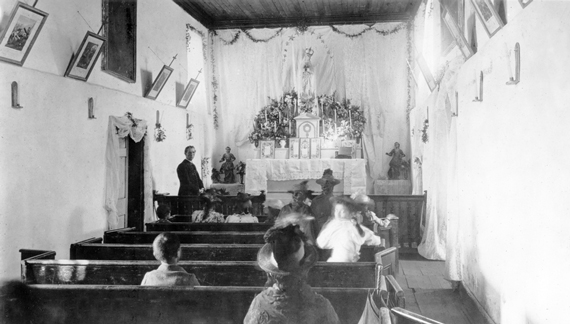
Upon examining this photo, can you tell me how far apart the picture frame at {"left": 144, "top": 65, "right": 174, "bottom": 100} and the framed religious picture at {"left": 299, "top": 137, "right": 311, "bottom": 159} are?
4.28 meters

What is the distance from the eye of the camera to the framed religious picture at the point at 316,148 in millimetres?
13141

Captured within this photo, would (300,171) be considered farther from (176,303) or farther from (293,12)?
(176,303)

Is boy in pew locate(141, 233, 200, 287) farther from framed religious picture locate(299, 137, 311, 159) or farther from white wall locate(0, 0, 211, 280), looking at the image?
framed religious picture locate(299, 137, 311, 159)

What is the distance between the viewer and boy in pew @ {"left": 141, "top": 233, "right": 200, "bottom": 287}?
331 centimetres

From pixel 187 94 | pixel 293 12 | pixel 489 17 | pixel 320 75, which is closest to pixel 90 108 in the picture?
pixel 187 94

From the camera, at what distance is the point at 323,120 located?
13.5m

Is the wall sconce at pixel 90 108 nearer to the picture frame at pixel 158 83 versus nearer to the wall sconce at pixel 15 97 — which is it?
the wall sconce at pixel 15 97

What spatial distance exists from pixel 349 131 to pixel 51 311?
1062 cm

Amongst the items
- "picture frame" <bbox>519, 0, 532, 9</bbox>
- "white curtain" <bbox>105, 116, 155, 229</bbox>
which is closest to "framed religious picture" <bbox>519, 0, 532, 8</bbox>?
"picture frame" <bbox>519, 0, 532, 9</bbox>

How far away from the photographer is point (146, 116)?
32.3ft

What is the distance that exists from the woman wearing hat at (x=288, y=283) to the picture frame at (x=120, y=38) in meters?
7.26

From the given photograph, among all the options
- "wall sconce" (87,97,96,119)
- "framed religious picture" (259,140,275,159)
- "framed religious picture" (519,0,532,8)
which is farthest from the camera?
"framed religious picture" (259,140,275,159)

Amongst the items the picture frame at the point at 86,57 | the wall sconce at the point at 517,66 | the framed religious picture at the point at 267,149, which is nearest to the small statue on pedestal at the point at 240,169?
the framed religious picture at the point at 267,149

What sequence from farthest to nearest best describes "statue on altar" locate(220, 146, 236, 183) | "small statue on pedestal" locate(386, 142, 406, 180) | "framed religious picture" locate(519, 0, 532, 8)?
"statue on altar" locate(220, 146, 236, 183)
"small statue on pedestal" locate(386, 142, 406, 180)
"framed religious picture" locate(519, 0, 532, 8)
